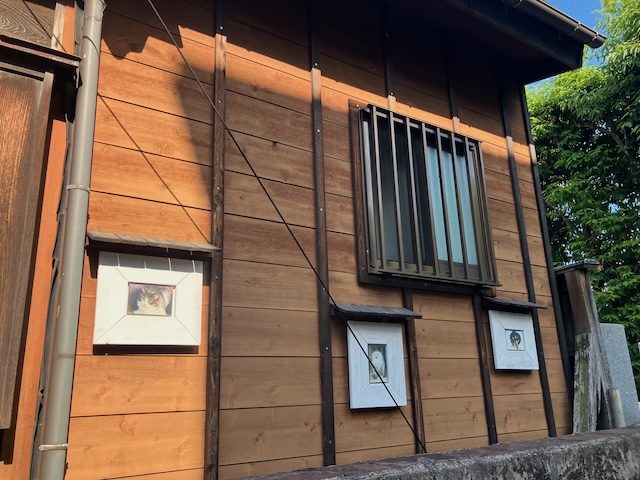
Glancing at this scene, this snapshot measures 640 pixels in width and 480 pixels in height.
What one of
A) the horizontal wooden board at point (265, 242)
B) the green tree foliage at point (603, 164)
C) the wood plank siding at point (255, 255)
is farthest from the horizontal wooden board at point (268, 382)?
the green tree foliage at point (603, 164)

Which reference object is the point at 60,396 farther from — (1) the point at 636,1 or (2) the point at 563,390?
(1) the point at 636,1

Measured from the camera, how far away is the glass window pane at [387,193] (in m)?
3.78

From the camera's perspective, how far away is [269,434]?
288 centimetres

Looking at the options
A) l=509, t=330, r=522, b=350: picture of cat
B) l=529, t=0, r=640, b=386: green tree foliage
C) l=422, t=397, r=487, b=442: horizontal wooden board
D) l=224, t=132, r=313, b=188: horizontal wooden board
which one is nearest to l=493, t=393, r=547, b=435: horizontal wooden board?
l=422, t=397, r=487, b=442: horizontal wooden board

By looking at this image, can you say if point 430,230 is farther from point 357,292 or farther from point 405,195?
point 357,292

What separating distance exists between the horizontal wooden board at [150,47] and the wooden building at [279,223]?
0.05 ft

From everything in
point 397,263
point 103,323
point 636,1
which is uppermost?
point 636,1

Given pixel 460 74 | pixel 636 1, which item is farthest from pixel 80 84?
pixel 636 1

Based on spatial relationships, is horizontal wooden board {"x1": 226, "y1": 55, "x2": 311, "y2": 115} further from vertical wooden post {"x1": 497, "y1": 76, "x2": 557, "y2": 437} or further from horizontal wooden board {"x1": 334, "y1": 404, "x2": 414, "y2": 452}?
vertical wooden post {"x1": 497, "y1": 76, "x2": 557, "y2": 437}

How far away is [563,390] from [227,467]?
317 centimetres

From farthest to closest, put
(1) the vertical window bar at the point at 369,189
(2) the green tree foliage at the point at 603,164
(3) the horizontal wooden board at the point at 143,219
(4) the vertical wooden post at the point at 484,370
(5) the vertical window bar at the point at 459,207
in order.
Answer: (2) the green tree foliage at the point at 603,164 → (5) the vertical window bar at the point at 459,207 → (4) the vertical wooden post at the point at 484,370 → (1) the vertical window bar at the point at 369,189 → (3) the horizontal wooden board at the point at 143,219

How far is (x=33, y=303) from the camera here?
2.36 meters

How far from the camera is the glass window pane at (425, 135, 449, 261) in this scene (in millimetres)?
4027

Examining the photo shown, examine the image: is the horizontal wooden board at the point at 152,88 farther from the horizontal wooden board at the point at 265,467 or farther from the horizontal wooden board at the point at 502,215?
the horizontal wooden board at the point at 502,215
